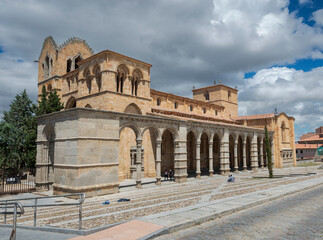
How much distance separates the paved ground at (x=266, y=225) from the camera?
25.6 feet

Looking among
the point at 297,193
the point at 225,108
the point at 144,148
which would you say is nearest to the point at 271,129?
the point at 225,108

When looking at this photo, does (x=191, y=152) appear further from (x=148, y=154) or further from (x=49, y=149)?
(x=49, y=149)

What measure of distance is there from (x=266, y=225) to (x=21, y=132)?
32746 millimetres

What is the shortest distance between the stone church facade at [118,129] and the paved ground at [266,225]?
36.7ft

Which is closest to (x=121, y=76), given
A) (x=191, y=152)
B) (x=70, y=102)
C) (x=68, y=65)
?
(x=70, y=102)

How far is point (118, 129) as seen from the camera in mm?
19750

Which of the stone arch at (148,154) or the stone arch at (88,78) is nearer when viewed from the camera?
the stone arch at (148,154)

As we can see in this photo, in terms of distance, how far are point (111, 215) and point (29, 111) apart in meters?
35.5

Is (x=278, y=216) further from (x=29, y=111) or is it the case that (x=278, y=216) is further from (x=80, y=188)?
(x=29, y=111)

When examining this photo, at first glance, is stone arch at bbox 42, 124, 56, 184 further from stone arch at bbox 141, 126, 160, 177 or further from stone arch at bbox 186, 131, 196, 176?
stone arch at bbox 186, 131, 196, 176

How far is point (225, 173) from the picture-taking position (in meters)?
32.7

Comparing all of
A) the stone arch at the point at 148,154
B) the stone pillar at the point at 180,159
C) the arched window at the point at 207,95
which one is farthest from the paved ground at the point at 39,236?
the arched window at the point at 207,95

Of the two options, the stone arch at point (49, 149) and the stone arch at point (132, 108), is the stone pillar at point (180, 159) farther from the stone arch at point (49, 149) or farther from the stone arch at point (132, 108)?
the stone arch at point (49, 149)

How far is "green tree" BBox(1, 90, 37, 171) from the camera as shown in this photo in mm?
30484
